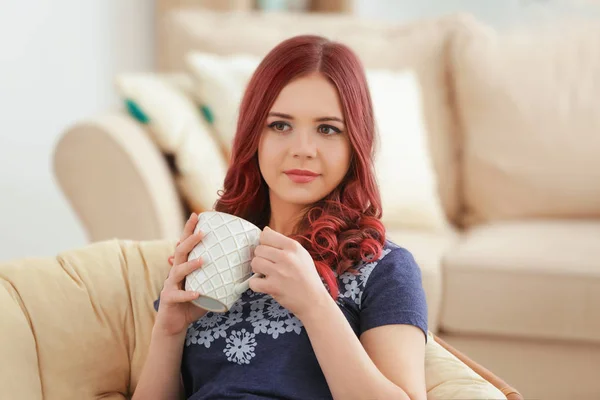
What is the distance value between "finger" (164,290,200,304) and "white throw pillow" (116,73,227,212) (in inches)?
46.5

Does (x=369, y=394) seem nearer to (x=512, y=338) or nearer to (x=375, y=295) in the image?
(x=375, y=295)

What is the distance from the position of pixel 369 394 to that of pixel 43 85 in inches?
93.0

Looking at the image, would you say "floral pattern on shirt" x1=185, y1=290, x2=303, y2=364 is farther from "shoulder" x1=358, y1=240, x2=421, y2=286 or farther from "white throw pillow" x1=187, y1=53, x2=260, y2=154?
"white throw pillow" x1=187, y1=53, x2=260, y2=154

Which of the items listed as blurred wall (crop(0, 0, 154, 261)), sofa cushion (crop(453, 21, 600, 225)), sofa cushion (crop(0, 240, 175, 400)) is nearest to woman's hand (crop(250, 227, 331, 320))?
sofa cushion (crop(0, 240, 175, 400))

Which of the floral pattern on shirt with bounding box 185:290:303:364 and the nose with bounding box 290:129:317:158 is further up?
the nose with bounding box 290:129:317:158

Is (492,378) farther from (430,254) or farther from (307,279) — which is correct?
(430,254)

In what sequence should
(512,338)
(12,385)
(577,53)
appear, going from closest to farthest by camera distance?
1. (12,385)
2. (512,338)
3. (577,53)

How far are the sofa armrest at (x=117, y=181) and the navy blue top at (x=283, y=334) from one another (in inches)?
40.0

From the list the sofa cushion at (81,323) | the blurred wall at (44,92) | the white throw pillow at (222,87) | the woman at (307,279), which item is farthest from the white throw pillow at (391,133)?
the woman at (307,279)

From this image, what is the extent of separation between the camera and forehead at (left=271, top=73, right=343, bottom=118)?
129 centimetres

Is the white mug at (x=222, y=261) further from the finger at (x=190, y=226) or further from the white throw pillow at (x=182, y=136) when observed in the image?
the white throw pillow at (x=182, y=136)

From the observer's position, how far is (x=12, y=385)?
4.39 feet

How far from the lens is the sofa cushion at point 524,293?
83.8 inches

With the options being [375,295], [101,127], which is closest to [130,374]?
[375,295]
